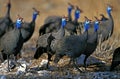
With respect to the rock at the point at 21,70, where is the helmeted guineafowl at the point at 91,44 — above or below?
above

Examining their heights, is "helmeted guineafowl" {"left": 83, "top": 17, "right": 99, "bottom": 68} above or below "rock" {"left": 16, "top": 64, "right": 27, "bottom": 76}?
above

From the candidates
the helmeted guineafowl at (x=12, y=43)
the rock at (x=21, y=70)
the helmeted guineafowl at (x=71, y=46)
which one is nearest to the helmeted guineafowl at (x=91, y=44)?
the helmeted guineafowl at (x=71, y=46)

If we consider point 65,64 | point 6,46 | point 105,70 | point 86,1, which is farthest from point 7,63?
point 86,1

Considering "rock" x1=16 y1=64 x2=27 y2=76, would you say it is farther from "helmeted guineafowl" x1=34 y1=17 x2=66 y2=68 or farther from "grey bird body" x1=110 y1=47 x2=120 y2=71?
"grey bird body" x1=110 y1=47 x2=120 y2=71

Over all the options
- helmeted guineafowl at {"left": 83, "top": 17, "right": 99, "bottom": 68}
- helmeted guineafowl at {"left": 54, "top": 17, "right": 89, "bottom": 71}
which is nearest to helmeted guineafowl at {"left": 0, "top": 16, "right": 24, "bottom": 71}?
helmeted guineafowl at {"left": 54, "top": 17, "right": 89, "bottom": 71}

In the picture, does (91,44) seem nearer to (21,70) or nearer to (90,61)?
(90,61)

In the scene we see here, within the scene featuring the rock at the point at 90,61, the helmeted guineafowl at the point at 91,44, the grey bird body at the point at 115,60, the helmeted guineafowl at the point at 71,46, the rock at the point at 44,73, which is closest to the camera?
the rock at the point at 44,73

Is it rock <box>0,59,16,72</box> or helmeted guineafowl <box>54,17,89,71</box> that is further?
rock <box>0,59,16,72</box>

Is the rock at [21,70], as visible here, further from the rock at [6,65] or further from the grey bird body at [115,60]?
the grey bird body at [115,60]

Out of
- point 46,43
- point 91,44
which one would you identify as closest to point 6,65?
point 46,43

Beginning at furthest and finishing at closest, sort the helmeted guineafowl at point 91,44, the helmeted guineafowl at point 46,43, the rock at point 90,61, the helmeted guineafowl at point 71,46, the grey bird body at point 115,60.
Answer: the rock at point 90,61 < the helmeted guineafowl at point 46,43 < the helmeted guineafowl at point 91,44 < the grey bird body at point 115,60 < the helmeted guineafowl at point 71,46

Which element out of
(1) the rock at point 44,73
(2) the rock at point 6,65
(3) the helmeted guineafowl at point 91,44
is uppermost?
(3) the helmeted guineafowl at point 91,44

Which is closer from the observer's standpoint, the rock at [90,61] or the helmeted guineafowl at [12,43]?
the helmeted guineafowl at [12,43]

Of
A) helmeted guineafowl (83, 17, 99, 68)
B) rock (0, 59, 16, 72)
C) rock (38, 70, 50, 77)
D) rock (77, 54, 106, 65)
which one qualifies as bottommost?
rock (38, 70, 50, 77)
